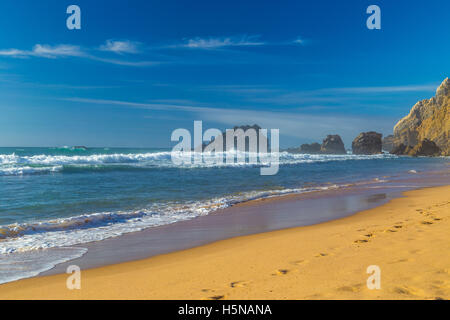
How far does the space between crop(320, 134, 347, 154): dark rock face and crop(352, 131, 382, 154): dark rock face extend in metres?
11.7

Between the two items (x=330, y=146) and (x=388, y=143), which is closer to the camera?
(x=330, y=146)

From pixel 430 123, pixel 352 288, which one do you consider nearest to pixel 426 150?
pixel 430 123

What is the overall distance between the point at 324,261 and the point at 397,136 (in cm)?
14620

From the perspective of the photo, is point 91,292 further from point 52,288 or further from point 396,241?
point 396,241

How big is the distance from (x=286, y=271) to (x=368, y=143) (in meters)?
114

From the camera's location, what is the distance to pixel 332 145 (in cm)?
12325

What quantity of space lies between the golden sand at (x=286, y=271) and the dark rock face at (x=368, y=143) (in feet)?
361

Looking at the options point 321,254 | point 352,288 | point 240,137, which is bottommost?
point 321,254

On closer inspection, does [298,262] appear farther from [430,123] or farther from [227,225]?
[430,123]

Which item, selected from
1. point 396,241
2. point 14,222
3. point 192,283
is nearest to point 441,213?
point 396,241

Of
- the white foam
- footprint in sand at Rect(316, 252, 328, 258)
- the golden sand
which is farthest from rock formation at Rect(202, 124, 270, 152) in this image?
footprint in sand at Rect(316, 252, 328, 258)

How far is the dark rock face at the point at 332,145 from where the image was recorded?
121875mm

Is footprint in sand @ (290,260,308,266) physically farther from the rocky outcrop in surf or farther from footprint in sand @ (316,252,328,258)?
the rocky outcrop in surf

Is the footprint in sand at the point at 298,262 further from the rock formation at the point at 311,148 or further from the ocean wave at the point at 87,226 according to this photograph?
the rock formation at the point at 311,148
